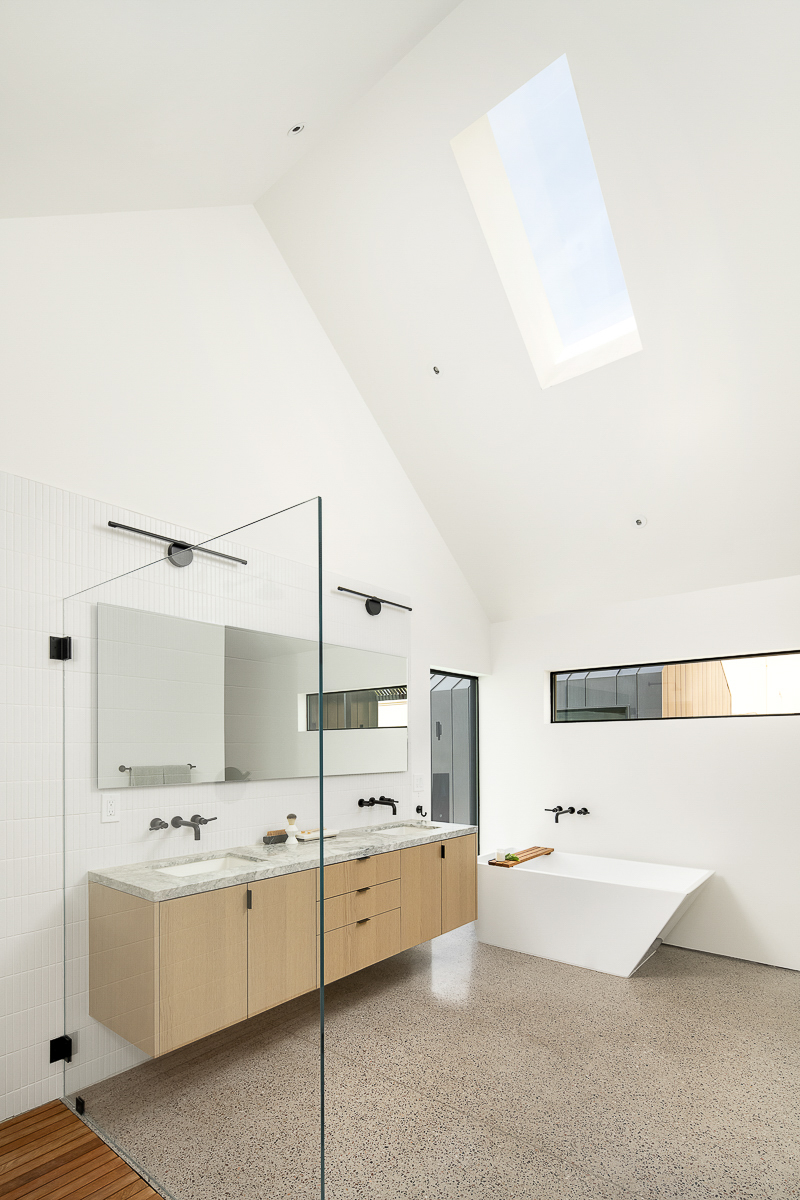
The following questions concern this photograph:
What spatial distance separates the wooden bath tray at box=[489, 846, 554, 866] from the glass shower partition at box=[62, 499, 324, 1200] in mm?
2807

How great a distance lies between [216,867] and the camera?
1701 millimetres

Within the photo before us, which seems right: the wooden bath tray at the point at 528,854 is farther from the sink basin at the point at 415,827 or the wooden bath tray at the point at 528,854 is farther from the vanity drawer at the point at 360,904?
the vanity drawer at the point at 360,904

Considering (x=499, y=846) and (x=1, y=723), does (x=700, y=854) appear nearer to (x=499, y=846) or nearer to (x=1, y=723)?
(x=499, y=846)

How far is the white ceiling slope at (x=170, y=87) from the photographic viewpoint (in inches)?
66.9

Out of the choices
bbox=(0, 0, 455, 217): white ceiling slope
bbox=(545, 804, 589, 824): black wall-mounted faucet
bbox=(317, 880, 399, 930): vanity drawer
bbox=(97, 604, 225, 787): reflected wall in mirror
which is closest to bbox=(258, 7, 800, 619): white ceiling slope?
bbox=(0, 0, 455, 217): white ceiling slope

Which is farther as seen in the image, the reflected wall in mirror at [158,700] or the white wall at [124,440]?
the white wall at [124,440]

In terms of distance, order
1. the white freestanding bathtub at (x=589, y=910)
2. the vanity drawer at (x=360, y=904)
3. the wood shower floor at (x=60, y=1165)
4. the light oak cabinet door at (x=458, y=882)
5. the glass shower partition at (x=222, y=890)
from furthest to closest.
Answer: the light oak cabinet door at (x=458, y=882)
the white freestanding bathtub at (x=589, y=910)
the vanity drawer at (x=360, y=904)
the wood shower floor at (x=60, y=1165)
the glass shower partition at (x=222, y=890)

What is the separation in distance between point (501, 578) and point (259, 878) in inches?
154

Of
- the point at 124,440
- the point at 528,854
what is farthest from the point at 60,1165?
the point at 528,854

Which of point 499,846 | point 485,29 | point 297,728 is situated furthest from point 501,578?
point 297,728

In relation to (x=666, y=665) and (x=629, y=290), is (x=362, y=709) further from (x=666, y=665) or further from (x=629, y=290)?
(x=666, y=665)

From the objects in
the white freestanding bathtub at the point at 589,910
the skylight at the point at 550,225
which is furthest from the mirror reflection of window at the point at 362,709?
the skylight at the point at 550,225

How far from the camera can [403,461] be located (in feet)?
15.9

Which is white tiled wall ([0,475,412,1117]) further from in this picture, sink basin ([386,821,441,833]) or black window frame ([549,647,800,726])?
black window frame ([549,647,800,726])
